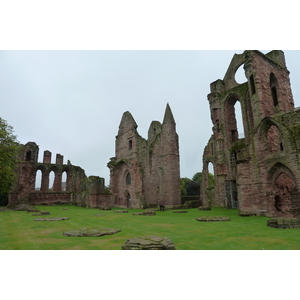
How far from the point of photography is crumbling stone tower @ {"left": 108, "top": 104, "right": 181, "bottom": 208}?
69.5 ft

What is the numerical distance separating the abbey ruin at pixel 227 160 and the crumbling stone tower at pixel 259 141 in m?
0.05

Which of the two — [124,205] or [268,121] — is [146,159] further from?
[268,121]

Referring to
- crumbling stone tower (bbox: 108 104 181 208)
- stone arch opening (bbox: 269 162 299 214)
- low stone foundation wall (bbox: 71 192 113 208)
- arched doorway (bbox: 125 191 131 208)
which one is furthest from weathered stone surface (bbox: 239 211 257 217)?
low stone foundation wall (bbox: 71 192 113 208)

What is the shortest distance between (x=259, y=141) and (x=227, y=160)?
9.53 m

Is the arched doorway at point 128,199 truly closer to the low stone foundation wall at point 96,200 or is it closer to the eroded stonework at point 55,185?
the low stone foundation wall at point 96,200

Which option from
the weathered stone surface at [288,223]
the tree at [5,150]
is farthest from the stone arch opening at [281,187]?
the tree at [5,150]

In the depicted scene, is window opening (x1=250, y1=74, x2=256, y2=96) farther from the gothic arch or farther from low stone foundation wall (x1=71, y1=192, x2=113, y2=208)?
low stone foundation wall (x1=71, y1=192, x2=113, y2=208)

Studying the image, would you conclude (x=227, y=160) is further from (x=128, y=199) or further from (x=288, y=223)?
(x=288, y=223)

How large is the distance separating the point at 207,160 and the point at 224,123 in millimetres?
5893

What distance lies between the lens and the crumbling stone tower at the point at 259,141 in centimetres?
1112

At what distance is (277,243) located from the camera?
4711 mm

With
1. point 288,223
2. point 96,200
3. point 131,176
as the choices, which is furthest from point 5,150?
point 288,223

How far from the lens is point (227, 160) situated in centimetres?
2172

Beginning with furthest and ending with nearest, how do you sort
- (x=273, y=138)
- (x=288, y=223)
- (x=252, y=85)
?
1. (x=252, y=85)
2. (x=273, y=138)
3. (x=288, y=223)
